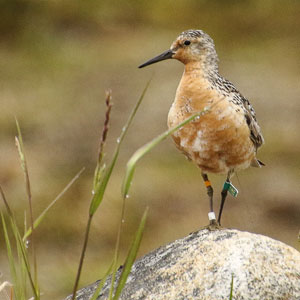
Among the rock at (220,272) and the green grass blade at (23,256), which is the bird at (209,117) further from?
the green grass blade at (23,256)

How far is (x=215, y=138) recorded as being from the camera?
616 centimetres

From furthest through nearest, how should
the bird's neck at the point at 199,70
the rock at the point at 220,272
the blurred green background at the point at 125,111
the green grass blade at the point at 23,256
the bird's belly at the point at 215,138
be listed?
1. the blurred green background at the point at 125,111
2. the bird's neck at the point at 199,70
3. the bird's belly at the point at 215,138
4. the rock at the point at 220,272
5. the green grass blade at the point at 23,256

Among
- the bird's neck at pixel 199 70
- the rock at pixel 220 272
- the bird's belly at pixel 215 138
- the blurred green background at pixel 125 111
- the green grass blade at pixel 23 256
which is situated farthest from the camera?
the blurred green background at pixel 125 111

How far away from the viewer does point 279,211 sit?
1319 centimetres

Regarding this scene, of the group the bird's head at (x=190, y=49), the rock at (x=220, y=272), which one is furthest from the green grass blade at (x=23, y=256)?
the bird's head at (x=190, y=49)

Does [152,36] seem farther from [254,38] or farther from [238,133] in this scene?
[238,133]

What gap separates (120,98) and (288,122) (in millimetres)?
2919

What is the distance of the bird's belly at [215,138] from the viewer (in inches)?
241

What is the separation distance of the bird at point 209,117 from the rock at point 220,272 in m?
0.63

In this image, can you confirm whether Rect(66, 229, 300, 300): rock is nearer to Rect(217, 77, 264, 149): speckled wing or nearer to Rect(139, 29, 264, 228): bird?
Rect(139, 29, 264, 228): bird

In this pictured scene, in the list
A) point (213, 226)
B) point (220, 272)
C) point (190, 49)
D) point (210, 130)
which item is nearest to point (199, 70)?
point (190, 49)

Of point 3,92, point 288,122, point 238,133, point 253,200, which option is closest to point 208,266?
point 238,133

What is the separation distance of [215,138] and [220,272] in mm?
1229

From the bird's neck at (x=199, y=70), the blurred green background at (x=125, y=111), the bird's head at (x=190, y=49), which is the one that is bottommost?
the blurred green background at (x=125, y=111)
